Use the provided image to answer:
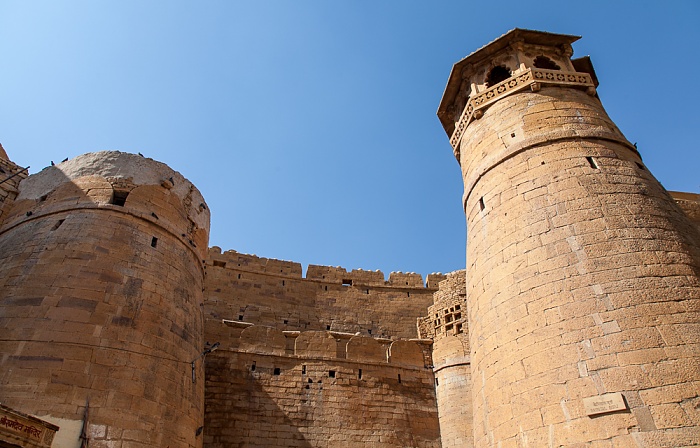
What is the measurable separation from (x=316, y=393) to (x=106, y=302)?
5.13 m

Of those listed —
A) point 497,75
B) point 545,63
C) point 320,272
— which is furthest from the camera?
point 320,272

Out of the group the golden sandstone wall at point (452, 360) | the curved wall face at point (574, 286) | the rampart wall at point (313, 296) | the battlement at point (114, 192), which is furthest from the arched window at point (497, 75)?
the rampart wall at point (313, 296)

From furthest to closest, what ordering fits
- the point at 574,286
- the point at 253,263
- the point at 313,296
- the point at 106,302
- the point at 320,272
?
the point at 320,272 → the point at 313,296 → the point at 253,263 → the point at 106,302 → the point at 574,286

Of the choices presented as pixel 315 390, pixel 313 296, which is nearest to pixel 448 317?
pixel 315 390

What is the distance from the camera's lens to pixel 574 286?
5.56 m

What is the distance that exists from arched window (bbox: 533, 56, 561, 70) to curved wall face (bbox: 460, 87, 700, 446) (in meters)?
1.07

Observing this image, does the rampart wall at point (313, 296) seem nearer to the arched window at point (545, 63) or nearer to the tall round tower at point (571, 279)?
the tall round tower at point (571, 279)

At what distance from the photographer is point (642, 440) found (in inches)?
171

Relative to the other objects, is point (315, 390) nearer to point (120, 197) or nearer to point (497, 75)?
point (120, 197)

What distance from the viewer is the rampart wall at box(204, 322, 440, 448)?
406 inches

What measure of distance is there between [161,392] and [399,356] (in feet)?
20.9

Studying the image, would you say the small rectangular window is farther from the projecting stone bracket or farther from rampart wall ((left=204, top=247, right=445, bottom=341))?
rampart wall ((left=204, top=247, right=445, bottom=341))

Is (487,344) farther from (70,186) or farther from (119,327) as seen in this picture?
(70,186)

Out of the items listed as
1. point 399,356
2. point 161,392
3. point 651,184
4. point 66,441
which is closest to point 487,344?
point 651,184
